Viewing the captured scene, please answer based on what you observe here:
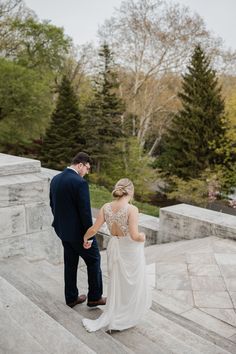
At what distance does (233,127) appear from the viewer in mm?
A: 21281

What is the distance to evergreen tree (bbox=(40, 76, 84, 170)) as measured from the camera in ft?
81.6

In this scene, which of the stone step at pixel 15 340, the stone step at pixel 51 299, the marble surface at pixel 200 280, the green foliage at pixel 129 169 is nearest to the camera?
the stone step at pixel 15 340

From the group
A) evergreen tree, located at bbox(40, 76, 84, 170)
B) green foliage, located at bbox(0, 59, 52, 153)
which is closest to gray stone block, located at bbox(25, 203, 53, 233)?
A: green foliage, located at bbox(0, 59, 52, 153)

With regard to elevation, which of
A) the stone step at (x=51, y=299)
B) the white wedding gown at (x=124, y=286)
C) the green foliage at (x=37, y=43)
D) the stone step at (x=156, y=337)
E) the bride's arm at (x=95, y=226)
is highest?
the green foliage at (x=37, y=43)

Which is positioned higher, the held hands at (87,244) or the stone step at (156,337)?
the held hands at (87,244)

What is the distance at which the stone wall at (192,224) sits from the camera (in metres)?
6.83

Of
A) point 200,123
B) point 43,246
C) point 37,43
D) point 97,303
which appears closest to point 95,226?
point 97,303

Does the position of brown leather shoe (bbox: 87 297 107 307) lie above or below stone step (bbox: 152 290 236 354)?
above

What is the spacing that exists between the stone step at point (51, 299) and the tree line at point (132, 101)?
16.9 meters

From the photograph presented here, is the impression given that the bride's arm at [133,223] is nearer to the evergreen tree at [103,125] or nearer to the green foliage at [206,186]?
the green foliage at [206,186]

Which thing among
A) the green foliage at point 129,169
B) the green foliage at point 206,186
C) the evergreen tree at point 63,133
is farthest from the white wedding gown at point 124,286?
the evergreen tree at point 63,133

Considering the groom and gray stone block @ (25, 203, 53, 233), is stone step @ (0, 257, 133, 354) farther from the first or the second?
gray stone block @ (25, 203, 53, 233)

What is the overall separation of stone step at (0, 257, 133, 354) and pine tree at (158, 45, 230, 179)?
18884 mm

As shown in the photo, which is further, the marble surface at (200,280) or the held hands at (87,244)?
the marble surface at (200,280)
